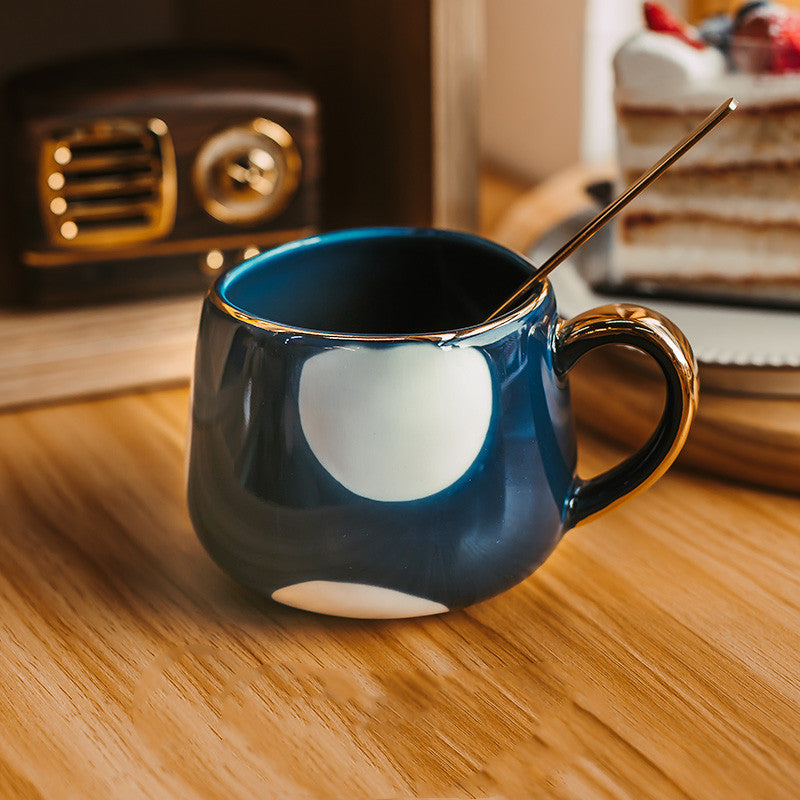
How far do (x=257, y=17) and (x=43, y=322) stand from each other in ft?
0.89

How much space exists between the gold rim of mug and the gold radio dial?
22 centimetres

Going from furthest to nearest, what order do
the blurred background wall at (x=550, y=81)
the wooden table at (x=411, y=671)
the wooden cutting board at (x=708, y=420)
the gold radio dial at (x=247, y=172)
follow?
the blurred background wall at (x=550, y=81) → the gold radio dial at (x=247, y=172) → the wooden cutting board at (x=708, y=420) → the wooden table at (x=411, y=671)

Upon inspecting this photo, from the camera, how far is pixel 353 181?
694 mm

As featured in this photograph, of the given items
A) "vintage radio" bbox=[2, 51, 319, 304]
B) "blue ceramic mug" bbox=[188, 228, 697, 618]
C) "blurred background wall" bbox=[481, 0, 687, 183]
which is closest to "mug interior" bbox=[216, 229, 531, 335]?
"blue ceramic mug" bbox=[188, 228, 697, 618]

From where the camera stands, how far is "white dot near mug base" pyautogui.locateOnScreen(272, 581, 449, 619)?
0.36 m

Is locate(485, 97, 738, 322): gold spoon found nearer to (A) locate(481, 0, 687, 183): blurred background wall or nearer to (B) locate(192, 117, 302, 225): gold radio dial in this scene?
(B) locate(192, 117, 302, 225): gold radio dial

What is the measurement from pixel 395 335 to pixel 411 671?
0.39 feet

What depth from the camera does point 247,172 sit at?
1.90 ft

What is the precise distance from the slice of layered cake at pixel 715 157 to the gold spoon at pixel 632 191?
0.21 meters

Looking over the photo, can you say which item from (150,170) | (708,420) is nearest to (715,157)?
(708,420)

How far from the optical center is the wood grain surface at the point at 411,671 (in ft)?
1.08

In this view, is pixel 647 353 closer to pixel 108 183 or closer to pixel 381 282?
pixel 381 282

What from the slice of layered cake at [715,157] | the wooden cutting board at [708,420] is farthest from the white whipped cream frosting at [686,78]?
the wooden cutting board at [708,420]

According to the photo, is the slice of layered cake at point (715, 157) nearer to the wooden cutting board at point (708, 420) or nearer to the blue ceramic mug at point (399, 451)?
the wooden cutting board at point (708, 420)
